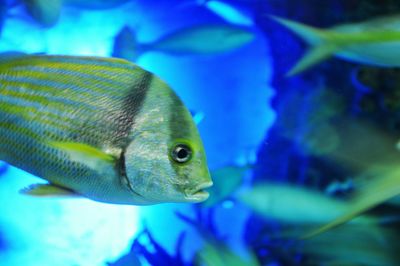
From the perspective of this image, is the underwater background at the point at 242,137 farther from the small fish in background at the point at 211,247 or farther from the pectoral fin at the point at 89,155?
the pectoral fin at the point at 89,155

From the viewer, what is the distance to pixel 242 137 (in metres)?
1.79

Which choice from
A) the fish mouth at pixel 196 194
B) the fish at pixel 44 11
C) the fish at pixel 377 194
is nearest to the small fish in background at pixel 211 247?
the fish at pixel 377 194

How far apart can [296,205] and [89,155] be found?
103 centimetres

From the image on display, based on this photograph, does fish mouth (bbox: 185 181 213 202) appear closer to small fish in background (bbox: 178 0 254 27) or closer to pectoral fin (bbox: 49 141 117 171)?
pectoral fin (bbox: 49 141 117 171)

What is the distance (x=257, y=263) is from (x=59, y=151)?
1.01 m

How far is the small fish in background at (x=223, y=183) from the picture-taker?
1.56m

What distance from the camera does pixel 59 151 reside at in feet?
2.07

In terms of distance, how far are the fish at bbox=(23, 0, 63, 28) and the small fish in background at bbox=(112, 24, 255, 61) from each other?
0.26m

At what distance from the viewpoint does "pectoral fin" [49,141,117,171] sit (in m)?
0.60

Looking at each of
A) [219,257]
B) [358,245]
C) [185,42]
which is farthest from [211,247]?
[185,42]

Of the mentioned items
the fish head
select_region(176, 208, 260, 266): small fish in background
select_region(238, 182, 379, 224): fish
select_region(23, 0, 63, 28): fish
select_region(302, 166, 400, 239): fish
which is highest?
the fish head

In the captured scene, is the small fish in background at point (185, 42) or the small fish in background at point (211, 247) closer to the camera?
the small fish in background at point (211, 247)

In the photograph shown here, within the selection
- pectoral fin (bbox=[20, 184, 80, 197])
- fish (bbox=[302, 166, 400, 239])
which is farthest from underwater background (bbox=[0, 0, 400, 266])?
pectoral fin (bbox=[20, 184, 80, 197])

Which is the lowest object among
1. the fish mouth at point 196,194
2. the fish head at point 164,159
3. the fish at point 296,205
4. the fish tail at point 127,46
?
the fish at point 296,205
